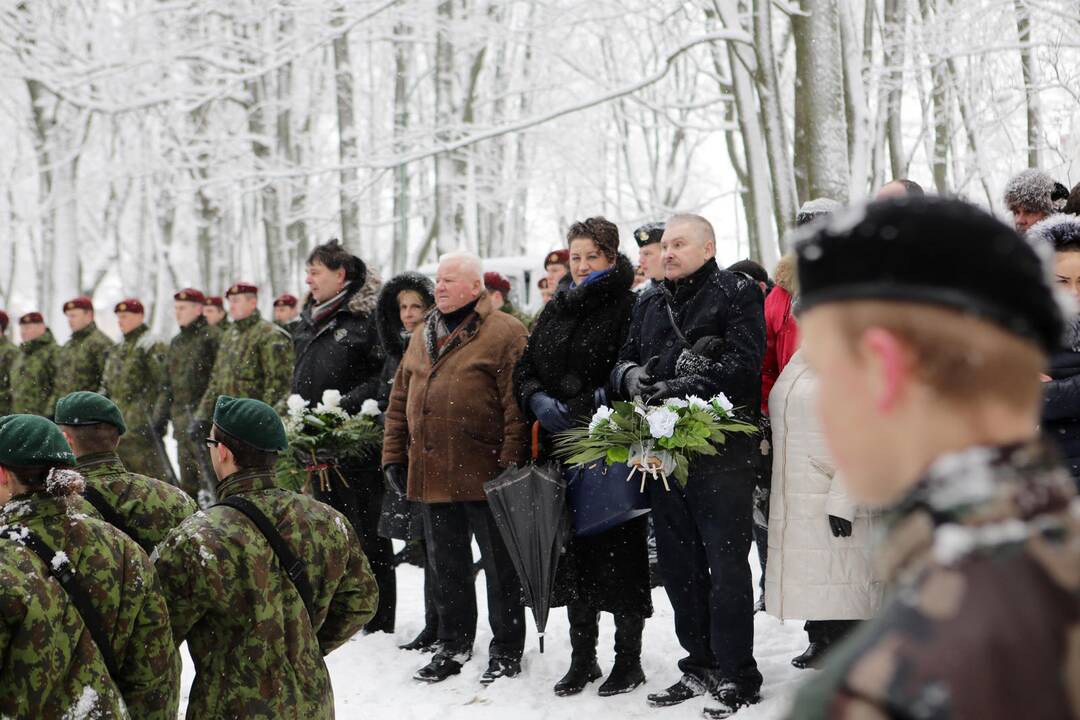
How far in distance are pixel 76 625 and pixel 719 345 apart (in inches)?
122

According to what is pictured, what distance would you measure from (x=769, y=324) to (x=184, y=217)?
30.3 m

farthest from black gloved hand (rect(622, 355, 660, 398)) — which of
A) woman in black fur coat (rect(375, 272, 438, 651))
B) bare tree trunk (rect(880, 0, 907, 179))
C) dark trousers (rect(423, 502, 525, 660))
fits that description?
bare tree trunk (rect(880, 0, 907, 179))

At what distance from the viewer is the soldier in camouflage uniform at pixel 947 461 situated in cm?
109

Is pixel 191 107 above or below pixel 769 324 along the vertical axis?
above

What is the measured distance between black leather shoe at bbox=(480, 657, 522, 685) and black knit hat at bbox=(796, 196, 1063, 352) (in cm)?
534

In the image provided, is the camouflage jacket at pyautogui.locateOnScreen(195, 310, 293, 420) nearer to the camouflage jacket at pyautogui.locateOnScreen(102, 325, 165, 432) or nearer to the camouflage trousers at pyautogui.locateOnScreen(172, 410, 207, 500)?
the camouflage trousers at pyautogui.locateOnScreen(172, 410, 207, 500)

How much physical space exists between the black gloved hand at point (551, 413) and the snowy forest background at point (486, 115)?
2211mm

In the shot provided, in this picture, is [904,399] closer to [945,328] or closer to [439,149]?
[945,328]

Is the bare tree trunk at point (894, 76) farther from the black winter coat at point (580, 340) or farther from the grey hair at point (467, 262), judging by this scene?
the black winter coat at point (580, 340)

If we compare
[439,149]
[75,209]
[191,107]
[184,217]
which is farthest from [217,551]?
[184,217]

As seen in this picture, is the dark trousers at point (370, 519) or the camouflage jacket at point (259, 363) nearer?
the dark trousers at point (370, 519)

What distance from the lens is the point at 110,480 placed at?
14.8 ft

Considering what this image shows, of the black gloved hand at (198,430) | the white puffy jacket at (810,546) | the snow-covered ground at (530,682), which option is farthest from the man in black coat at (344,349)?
the white puffy jacket at (810,546)

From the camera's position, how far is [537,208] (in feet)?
A: 119
